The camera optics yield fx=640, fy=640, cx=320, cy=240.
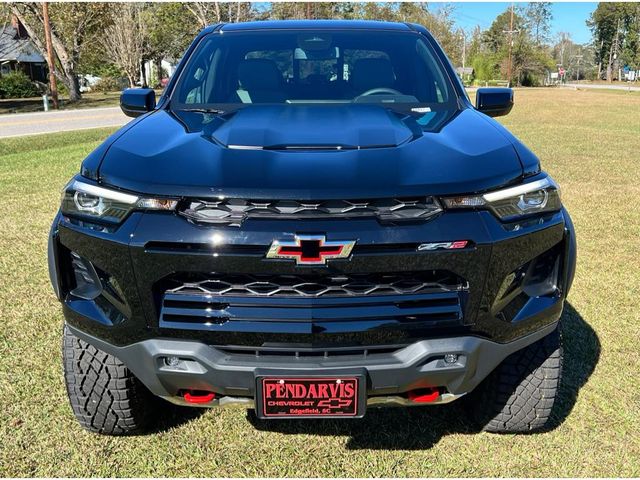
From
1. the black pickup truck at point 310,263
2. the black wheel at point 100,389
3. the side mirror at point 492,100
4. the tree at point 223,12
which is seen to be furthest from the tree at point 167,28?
the black pickup truck at point 310,263

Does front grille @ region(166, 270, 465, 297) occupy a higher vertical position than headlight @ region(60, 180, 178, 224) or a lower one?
lower

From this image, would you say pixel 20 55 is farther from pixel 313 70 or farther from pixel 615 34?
pixel 615 34

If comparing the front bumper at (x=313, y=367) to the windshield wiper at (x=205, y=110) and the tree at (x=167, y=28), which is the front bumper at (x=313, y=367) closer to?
the windshield wiper at (x=205, y=110)

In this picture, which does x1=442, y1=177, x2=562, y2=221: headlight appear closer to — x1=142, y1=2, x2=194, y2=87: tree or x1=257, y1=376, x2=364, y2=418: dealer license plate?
x1=257, y1=376, x2=364, y2=418: dealer license plate

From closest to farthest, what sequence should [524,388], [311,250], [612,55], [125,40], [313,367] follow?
[311,250], [313,367], [524,388], [125,40], [612,55]

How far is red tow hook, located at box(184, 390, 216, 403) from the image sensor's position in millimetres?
2299

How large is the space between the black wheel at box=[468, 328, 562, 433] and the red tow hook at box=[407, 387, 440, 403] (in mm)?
456

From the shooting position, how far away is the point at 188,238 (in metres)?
2.04

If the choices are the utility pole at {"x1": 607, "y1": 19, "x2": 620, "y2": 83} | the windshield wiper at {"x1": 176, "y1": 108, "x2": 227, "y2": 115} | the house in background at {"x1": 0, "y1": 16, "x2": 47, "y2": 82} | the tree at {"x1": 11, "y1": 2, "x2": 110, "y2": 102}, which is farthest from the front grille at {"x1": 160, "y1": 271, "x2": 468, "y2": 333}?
the utility pole at {"x1": 607, "y1": 19, "x2": 620, "y2": 83}

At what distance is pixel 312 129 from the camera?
98.7 inches

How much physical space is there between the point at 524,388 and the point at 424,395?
0.57 meters

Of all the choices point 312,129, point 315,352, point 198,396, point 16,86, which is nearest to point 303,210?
point 315,352

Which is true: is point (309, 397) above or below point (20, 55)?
above

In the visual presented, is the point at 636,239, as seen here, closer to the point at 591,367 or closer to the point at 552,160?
the point at 591,367
